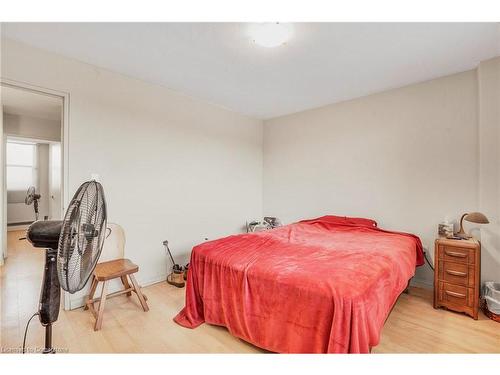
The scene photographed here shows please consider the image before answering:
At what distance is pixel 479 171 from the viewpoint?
94.1 inches

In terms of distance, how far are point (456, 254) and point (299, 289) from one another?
1.68 meters

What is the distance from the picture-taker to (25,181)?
233 inches

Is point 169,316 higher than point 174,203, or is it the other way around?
point 174,203

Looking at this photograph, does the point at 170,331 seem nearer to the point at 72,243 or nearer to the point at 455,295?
the point at 72,243

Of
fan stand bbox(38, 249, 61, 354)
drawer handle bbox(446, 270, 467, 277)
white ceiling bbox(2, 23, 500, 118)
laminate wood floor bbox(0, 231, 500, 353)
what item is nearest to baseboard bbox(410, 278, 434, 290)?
laminate wood floor bbox(0, 231, 500, 353)

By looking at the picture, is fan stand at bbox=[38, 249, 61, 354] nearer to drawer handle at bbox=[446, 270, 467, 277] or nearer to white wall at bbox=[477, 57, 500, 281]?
drawer handle at bbox=[446, 270, 467, 277]

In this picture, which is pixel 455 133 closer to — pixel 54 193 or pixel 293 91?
pixel 293 91

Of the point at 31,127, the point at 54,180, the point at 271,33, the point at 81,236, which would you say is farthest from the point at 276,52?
the point at 54,180

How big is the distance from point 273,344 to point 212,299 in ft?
1.92

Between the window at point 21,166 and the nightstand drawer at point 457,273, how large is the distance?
792 centimetres

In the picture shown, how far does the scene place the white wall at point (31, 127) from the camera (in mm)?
3855

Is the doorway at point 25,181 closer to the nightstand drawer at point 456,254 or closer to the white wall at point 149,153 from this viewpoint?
the white wall at point 149,153

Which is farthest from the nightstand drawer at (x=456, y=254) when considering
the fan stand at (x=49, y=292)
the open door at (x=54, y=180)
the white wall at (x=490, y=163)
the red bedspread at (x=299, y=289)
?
the open door at (x=54, y=180)
